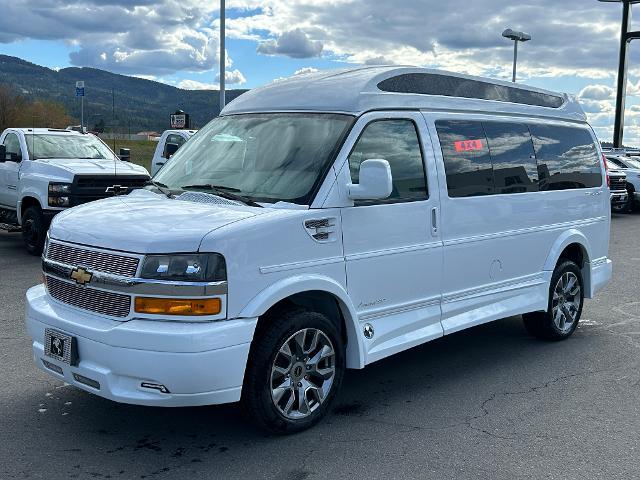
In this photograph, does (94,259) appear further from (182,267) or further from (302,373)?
(302,373)

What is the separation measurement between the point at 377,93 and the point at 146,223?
1.92 meters

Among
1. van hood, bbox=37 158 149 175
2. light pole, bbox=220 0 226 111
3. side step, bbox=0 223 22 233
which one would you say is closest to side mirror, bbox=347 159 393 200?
van hood, bbox=37 158 149 175

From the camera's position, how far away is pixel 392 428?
4680 mm

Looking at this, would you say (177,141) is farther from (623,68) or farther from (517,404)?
(623,68)

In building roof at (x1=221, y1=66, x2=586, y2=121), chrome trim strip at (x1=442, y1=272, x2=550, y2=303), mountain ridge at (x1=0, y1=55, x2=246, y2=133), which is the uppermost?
mountain ridge at (x1=0, y1=55, x2=246, y2=133)

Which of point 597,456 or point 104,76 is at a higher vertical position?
point 104,76

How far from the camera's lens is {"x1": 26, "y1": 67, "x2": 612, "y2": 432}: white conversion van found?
157 inches

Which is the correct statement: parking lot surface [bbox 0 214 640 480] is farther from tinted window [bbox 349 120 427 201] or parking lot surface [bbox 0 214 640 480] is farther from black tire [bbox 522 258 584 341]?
tinted window [bbox 349 120 427 201]

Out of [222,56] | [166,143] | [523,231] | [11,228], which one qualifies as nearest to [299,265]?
[523,231]

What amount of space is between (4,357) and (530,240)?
177 inches

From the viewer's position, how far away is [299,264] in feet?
14.4

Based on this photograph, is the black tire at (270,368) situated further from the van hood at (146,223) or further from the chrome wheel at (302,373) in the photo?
the van hood at (146,223)

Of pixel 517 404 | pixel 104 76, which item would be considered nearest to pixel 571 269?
pixel 517 404

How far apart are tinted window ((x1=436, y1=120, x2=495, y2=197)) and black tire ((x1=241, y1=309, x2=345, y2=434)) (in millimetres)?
1696
